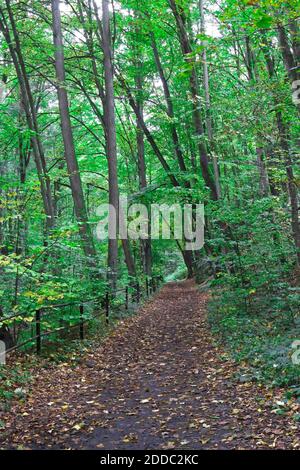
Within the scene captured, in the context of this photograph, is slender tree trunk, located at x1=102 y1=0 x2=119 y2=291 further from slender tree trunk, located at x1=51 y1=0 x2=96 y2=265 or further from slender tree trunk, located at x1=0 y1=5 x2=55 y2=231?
slender tree trunk, located at x1=0 y1=5 x2=55 y2=231

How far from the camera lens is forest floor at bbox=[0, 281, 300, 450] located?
4.64 meters

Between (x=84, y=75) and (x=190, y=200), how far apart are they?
7018mm

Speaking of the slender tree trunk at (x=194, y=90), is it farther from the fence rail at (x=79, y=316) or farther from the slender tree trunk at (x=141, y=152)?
the fence rail at (x=79, y=316)

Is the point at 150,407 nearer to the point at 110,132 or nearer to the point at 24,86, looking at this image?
the point at 110,132

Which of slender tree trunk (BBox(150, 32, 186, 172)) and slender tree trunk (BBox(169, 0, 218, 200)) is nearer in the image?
slender tree trunk (BBox(169, 0, 218, 200))

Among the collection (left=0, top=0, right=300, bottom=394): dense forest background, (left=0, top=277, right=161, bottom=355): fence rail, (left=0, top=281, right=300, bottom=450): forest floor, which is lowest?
(left=0, top=281, right=300, bottom=450): forest floor

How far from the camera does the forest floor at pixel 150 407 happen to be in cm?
464

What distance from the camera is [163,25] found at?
61.5 feet

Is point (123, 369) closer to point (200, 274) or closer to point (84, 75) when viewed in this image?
point (84, 75)

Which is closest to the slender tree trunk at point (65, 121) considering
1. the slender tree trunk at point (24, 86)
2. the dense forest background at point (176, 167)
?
the dense forest background at point (176, 167)

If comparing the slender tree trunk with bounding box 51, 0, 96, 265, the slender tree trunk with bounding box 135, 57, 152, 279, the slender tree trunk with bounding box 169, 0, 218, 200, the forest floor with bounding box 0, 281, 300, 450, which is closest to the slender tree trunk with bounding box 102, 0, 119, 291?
the slender tree trunk with bounding box 51, 0, 96, 265

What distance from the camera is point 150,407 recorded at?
19.2ft

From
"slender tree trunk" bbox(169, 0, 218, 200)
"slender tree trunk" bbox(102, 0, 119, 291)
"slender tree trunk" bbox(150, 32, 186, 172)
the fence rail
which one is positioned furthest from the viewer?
"slender tree trunk" bbox(150, 32, 186, 172)

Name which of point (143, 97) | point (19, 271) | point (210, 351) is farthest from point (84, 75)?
point (210, 351)
